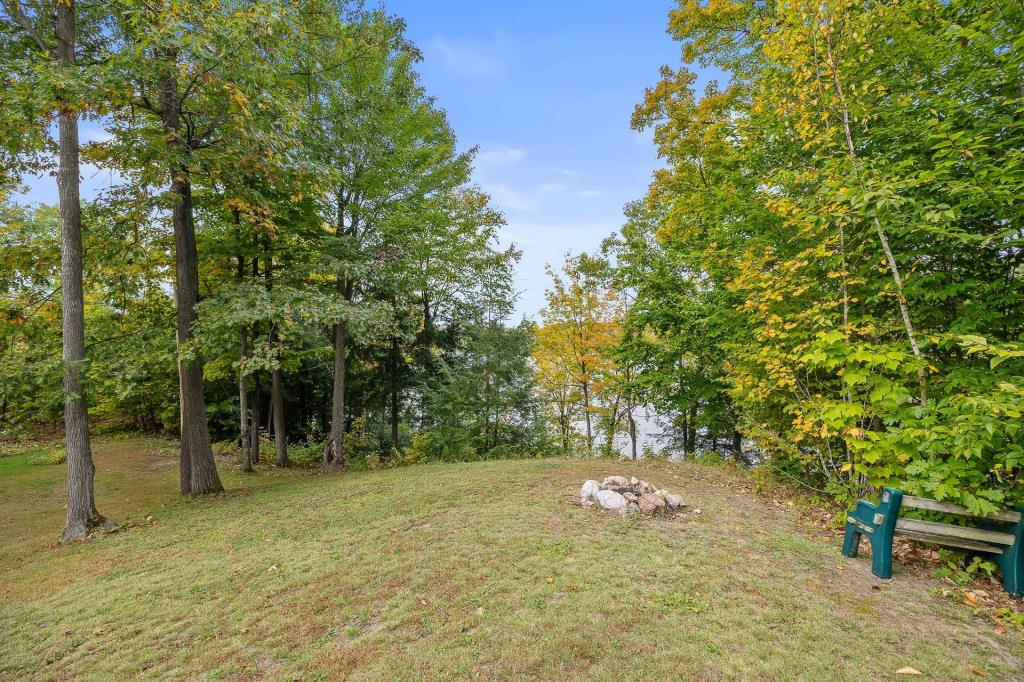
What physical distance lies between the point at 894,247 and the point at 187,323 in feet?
35.4

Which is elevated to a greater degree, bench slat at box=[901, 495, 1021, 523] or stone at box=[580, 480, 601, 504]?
bench slat at box=[901, 495, 1021, 523]

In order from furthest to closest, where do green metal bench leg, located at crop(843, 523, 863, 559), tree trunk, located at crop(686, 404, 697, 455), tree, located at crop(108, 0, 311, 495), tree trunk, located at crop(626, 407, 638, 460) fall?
tree trunk, located at crop(626, 407, 638, 460), tree trunk, located at crop(686, 404, 697, 455), tree, located at crop(108, 0, 311, 495), green metal bench leg, located at crop(843, 523, 863, 559)

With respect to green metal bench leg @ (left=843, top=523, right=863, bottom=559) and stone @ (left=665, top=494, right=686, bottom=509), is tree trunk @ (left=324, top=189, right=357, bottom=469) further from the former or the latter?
green metal bench leg @ (left=843, top=523, right=863, bottom=559)

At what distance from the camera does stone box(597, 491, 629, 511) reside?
5.40m

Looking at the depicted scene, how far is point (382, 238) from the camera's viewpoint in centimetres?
1060

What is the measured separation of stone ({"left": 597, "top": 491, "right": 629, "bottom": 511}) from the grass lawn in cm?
20

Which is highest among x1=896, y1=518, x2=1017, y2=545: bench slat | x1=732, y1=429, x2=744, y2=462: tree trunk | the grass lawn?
x1=896, y1=518, x2=1017, y2=545: bench slat

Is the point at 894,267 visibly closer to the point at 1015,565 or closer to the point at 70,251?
the point at 1015,565

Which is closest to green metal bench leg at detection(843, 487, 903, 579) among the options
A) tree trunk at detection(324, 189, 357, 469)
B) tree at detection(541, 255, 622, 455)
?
tree at detection(541, 255, 622, 455)

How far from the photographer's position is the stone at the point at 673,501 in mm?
5461

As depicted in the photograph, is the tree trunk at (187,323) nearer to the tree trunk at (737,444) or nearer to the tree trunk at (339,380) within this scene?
the tree trunk at (339,380)

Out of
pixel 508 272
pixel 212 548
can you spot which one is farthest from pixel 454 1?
pixel 212 548

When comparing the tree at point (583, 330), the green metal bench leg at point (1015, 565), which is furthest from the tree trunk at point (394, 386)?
the green metal bench leg at point (1015, 565)

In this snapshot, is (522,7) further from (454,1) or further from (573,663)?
(573,663)
